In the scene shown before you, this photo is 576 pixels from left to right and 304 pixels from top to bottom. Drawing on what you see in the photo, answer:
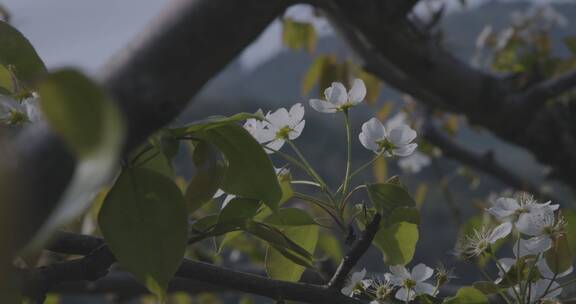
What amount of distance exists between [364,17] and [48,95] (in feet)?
3.28

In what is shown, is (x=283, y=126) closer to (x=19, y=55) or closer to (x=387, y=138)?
(x=387, y=138)

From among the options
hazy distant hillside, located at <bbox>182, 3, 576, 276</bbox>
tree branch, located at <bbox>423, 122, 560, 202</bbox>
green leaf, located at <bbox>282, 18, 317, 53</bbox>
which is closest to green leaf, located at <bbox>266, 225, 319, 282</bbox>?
hazy distant hillside, located at <bbox>182, 3, 576, 276</bbox>

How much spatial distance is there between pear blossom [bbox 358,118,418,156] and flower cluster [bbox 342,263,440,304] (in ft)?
0.26

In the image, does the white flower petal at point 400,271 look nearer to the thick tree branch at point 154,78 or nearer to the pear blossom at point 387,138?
the pear blossom at point 387,138

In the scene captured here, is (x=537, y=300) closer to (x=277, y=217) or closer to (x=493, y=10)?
(x=277, y=217)

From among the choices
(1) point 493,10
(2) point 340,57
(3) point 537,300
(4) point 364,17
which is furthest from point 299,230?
(1) point 493,10

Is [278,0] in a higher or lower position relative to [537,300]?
higher

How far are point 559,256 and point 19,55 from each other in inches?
13.2

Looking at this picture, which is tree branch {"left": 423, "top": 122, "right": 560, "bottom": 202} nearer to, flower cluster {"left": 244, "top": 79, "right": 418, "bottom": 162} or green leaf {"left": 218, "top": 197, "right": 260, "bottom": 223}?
flower cluster {"left": 244, "top": 79, "right": 418, "bottom": 162}

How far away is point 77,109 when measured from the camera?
0.68 feet

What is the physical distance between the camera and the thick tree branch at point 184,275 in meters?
0.41

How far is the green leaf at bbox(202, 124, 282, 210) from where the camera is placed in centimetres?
42

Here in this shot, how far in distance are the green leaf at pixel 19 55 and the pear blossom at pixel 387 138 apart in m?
0.21

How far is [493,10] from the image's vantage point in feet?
26.3
